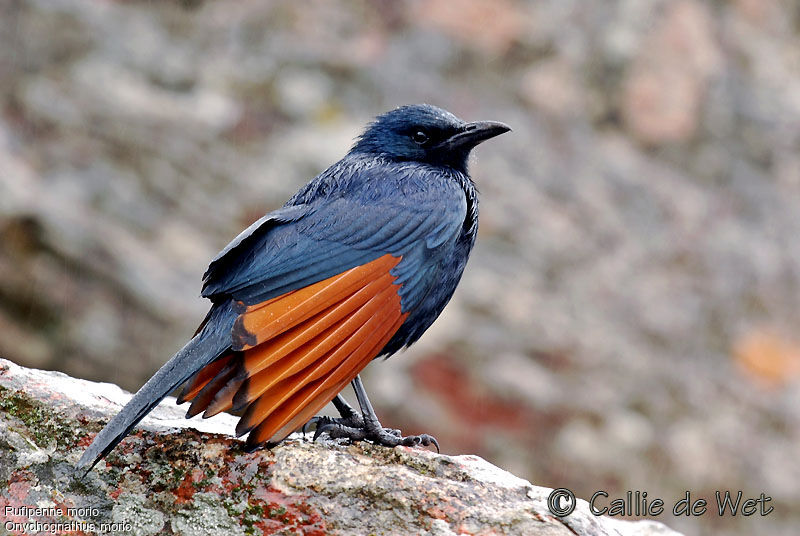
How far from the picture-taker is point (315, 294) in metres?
4.16

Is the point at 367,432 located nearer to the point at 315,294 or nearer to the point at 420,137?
the point at 315,294

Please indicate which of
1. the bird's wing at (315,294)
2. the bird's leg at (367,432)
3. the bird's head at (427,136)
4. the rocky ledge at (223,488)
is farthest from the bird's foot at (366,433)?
the bird's head at (427,136)

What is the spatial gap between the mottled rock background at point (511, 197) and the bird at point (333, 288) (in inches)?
128

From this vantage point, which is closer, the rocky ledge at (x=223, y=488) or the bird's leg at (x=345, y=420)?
the rocky ledge at (x=223, y=488)

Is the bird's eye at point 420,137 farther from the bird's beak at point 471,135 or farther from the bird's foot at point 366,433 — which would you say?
the bird's foot at point 366,433

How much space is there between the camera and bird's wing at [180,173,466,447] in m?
3.87

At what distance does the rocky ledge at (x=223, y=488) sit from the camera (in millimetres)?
3645

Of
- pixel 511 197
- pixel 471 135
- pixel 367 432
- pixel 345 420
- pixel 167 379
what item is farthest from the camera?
pixel 511 197

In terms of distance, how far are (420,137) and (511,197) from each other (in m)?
4.39

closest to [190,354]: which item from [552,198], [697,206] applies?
[552,198]

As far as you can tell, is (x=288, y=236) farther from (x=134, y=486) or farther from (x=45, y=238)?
(x=45, y=238)

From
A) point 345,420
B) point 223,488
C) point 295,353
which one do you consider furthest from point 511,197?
point 223,488

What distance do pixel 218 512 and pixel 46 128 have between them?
615cm

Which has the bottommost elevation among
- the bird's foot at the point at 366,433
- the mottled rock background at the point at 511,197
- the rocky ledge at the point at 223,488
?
the rocky ledge at the point at 223,488
